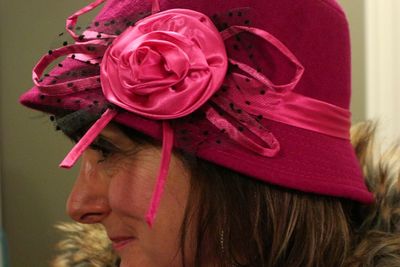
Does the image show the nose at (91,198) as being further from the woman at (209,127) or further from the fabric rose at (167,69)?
the fabric rose at (167,69)

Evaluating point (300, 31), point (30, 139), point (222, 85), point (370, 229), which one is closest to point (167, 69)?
point (222, 85)

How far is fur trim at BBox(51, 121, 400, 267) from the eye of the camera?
739 mm

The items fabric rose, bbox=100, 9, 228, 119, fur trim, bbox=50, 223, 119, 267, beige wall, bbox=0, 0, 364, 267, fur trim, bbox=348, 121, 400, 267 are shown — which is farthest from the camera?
beige wall, bbox=0, 0, 364, 267

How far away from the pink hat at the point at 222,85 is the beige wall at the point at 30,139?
59 centimetres

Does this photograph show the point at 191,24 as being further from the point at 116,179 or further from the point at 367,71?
the point at 367,71

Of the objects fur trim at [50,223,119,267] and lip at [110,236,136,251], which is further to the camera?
fur trim at [50,223,119,267]

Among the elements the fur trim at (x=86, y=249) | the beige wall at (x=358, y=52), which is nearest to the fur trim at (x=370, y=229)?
the fur trim at (x=86, y=249)

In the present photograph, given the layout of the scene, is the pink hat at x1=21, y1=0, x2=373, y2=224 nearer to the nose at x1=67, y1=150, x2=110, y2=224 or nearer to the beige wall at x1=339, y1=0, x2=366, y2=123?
the nose at x1=67, y1=150, x2=110, y2=224

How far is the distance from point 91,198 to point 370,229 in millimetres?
403

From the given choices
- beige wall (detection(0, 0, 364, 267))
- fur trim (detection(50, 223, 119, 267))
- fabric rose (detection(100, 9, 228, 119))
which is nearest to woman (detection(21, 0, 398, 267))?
fabric rose (detection(100, 9, 228, 119))

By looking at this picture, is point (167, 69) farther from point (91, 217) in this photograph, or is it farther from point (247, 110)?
point (91, 217)

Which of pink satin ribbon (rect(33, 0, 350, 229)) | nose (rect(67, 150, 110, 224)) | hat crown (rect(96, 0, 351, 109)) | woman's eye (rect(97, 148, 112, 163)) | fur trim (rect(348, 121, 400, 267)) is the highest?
hat crown (rect(96, 0, 351, 109))

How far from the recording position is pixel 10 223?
1.26 m

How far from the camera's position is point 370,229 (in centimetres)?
79
